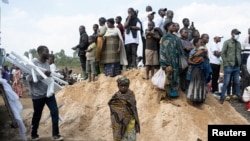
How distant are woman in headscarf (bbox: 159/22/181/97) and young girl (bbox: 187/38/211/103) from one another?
1.03 ft

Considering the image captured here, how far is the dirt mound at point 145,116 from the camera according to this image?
816 cm

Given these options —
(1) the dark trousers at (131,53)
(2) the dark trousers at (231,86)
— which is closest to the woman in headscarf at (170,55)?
(1) the dark trousers at (131,53)

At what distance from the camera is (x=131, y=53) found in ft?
34.6

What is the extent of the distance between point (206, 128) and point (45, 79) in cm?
326

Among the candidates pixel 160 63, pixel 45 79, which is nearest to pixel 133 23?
pixel 160 63

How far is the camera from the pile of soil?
321 inches

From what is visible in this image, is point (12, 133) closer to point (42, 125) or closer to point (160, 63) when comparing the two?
point (42, 125)

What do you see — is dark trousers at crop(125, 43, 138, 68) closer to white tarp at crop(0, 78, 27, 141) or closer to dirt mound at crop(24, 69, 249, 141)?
dirt mound at crop(24, 69, 249, 141)

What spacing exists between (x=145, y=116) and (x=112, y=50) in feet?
7.08

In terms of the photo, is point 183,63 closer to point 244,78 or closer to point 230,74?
point 230,74

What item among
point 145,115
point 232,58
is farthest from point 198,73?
point 232,58

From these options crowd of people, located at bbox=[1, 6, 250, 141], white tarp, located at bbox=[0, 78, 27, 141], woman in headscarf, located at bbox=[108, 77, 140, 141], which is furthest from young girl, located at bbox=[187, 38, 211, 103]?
white tarp, located at bbox=[0, 78, 27, 141]

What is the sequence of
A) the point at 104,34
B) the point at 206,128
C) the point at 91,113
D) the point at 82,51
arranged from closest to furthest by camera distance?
the point at 206,128 → the point at 91,113 → the point at 104,34 → the point at 82,51

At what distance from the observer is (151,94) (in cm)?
905
